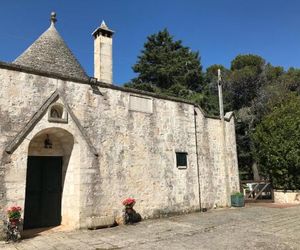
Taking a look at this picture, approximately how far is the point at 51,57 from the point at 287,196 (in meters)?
11.4

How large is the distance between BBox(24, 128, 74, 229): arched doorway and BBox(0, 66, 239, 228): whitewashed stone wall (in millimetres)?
134

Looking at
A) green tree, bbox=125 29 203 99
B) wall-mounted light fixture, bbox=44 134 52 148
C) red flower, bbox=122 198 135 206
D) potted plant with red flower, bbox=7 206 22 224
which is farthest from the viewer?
green tree, bbox=125 29 203 99

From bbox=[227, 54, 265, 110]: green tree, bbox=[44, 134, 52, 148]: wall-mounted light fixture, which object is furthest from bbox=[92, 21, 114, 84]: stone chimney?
bbox=[227, 54, 265, 110]: green tree

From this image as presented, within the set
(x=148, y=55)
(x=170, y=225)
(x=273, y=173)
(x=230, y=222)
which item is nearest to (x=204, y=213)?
(x=230, y=222)

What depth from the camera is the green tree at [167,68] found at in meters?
24.6

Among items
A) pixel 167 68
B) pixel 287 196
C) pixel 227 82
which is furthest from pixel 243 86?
pixel 287 196

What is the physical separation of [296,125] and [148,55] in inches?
663

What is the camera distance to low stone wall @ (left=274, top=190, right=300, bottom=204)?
40.9ft

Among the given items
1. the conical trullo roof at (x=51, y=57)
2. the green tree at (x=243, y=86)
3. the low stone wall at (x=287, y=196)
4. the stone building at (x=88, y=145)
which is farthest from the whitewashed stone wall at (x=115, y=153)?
the green tree at (x=243, y=86)

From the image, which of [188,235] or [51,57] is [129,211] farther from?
[51,57]

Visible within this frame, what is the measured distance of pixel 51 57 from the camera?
969 cm

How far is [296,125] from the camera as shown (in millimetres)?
12656

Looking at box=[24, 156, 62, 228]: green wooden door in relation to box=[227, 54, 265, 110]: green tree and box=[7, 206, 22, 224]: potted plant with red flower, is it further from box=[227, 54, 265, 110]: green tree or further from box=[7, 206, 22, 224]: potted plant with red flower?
box=[227, 54, 265, 110]: green tree

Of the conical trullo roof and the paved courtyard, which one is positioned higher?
the conical trullo roof
